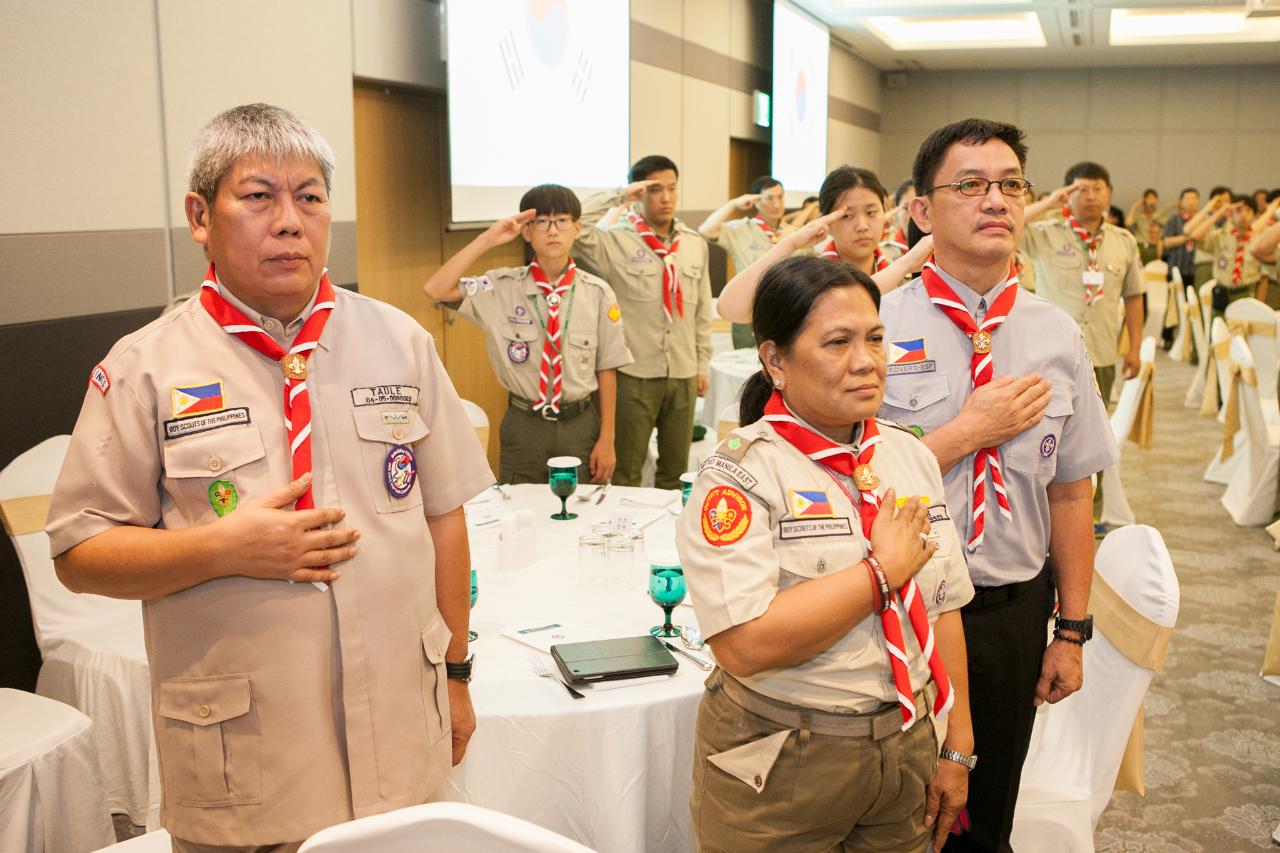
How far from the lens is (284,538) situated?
4.48ft

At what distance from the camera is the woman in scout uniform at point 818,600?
1.58m

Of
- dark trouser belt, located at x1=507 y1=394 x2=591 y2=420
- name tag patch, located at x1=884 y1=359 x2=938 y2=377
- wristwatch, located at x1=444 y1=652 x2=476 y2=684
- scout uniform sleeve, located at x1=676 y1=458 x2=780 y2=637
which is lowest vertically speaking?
wristwatch, located at x1=444 y1=652 x2=476 y2=684

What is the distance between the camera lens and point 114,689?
246 centimetres

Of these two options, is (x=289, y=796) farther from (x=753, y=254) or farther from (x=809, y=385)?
(x=753, y=254)

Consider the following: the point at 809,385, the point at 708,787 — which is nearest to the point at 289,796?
the point at 708,787

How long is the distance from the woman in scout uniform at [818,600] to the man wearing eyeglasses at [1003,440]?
30 cm

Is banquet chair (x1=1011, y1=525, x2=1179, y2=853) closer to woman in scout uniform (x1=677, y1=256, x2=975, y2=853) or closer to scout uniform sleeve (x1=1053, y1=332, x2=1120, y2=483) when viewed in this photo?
scout uniform sleeve (x1=1053, y1=332, x2=1120, y2=483)

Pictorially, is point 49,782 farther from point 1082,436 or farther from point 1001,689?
point 1082,436

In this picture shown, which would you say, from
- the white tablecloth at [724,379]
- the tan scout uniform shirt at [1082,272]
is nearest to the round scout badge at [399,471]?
the white tablecloth at [724,379]

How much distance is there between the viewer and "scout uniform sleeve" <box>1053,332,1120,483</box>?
2.06 metres

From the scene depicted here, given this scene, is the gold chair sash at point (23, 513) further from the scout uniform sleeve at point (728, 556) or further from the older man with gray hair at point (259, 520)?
the scout uniform sleeve at point (728, 556)

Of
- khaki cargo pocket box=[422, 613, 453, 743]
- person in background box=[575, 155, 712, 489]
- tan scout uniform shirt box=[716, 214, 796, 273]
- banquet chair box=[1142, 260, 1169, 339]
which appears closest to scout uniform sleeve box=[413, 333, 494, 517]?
khaki cargo pocket box=[422, 613, 453, 743]

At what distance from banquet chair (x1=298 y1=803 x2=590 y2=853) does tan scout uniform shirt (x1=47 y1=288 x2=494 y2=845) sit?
363mm

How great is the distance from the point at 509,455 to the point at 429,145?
1.94 meters
